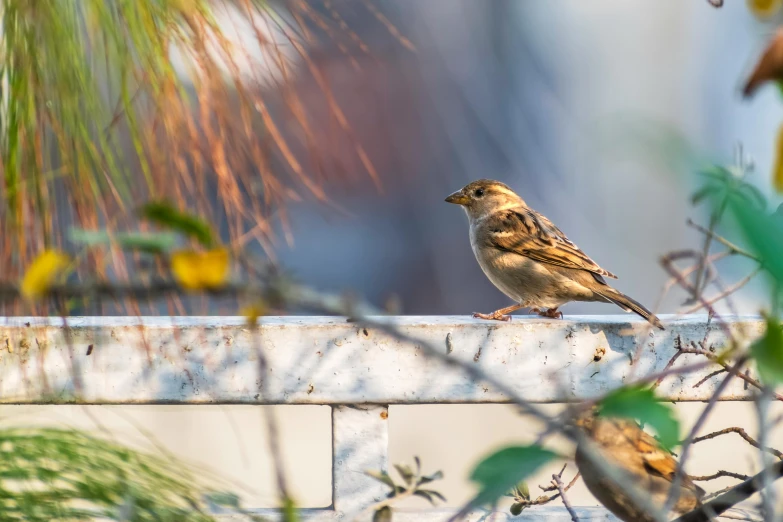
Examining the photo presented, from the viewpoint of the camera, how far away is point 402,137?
7082mm

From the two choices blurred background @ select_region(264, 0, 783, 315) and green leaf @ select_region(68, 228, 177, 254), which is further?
blurred background @ select_region(264, 0, 783, 315)

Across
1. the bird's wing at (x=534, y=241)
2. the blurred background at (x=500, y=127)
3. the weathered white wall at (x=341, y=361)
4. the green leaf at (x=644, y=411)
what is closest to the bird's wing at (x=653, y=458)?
the weathered white wall at (x=341, y=361)

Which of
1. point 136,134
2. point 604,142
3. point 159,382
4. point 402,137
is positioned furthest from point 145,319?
point 402,137

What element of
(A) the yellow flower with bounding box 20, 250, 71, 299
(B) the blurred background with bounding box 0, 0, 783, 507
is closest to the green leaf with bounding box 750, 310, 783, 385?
(A) the yellow flower with bounding box 20, 250, 71, 299

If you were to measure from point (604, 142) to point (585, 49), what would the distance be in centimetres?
737

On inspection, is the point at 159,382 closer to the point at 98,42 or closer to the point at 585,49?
the point at 98,42

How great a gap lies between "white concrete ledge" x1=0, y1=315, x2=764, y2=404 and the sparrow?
1450 millimetres

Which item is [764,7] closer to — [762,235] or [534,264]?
[762,235]

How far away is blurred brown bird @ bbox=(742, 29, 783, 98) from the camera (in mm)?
534

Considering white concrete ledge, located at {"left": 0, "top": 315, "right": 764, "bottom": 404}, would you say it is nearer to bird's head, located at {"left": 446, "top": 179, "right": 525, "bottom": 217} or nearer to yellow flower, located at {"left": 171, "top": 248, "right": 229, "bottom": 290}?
yellow flower, located at {"left": 171, "top": 248, "right": 229, "bottom": 290}

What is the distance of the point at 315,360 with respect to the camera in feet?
5.35

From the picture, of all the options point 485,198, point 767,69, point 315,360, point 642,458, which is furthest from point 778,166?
point 485,198

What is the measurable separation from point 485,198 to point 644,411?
3.08 meters

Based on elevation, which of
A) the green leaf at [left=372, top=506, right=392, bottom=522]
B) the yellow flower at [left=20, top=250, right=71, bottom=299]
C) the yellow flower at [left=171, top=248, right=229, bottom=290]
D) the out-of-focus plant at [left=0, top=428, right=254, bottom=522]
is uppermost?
the yellow flower at [left=20, top=250, right=71, bottom=299]
